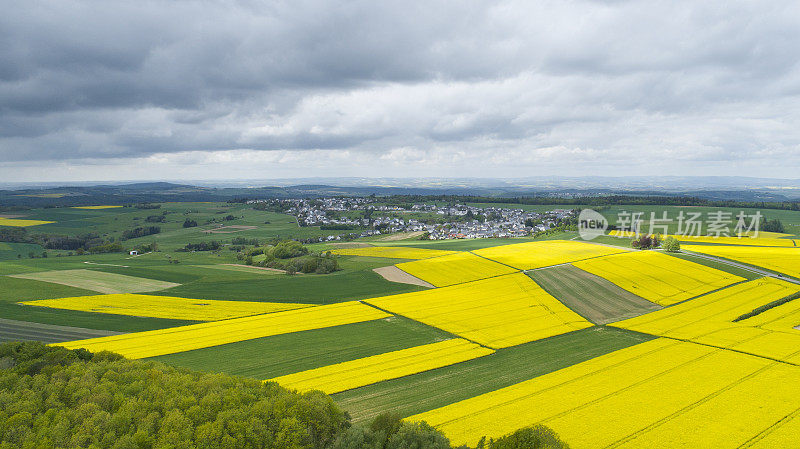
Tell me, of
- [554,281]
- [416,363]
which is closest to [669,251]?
[554,281]

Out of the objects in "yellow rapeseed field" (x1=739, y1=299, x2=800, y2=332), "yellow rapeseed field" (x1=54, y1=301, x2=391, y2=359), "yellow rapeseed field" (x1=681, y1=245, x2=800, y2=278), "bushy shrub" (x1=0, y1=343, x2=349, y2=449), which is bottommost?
"yellow rapeseed field" (x1=54, y1=301, x2=391, y2=359)

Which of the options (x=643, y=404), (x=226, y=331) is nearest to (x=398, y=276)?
(x=226, y=331)

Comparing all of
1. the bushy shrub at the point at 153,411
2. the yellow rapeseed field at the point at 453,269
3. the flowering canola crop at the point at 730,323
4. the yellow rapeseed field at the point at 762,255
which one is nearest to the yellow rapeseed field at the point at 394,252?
the yellow rapeseed field at the point at 453,269

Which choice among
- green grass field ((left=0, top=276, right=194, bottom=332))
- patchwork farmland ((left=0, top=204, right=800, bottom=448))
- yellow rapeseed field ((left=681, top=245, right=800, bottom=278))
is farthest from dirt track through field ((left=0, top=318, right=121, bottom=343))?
yellow rapeseed field ((left=681, top=245, right=800, bottom=278))

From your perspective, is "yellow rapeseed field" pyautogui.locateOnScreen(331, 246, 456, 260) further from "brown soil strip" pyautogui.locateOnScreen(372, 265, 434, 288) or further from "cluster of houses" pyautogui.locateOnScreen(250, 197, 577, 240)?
"cluster of houses" pyautogui.locateOnScreen(250, 197, 577, 240)

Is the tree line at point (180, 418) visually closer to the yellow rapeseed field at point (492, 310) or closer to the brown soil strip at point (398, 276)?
the yellow rapeseed field at point (492, 310)

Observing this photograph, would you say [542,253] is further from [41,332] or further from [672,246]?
[41,332]
